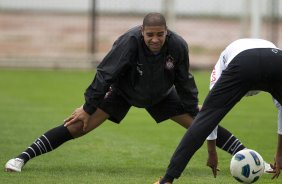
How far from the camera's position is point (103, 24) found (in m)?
35.7

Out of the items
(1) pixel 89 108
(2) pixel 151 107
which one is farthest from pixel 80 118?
(2) pixel 151 107

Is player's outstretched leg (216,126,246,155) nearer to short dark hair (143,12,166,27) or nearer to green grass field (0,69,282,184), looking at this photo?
green grass field (0,69,282,184)

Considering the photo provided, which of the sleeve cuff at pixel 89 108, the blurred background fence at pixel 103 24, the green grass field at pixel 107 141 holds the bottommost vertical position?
the blurred background fence at pixel 103 24

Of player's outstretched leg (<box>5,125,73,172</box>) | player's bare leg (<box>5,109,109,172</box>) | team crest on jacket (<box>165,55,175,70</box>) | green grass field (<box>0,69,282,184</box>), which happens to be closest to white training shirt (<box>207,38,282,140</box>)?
team crest on jacket (<box>165,55,175,70</box>)

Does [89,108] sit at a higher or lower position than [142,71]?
lower

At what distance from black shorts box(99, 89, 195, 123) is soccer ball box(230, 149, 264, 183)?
1455mm

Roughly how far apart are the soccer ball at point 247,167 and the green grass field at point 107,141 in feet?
2.18

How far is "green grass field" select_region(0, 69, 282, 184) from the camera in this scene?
362 inches

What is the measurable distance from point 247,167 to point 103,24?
27.9 m

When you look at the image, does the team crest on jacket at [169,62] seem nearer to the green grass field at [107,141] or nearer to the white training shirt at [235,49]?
the white training shirt at [235,49]

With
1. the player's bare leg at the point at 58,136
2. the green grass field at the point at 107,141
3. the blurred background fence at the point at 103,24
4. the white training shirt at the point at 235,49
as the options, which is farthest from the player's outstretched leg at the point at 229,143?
the blurred background fence at the point at 103,24

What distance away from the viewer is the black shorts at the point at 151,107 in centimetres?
955

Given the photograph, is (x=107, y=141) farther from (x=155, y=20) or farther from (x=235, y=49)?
(x=235, y=49)

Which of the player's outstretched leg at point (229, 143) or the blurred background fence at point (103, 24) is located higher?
the player's outstretched leg at point (229, 143)
